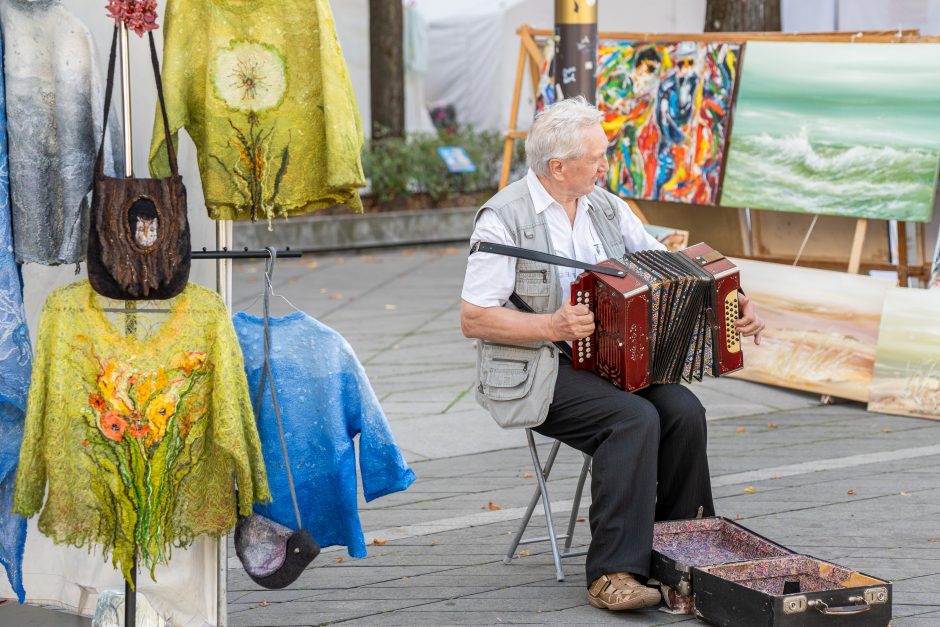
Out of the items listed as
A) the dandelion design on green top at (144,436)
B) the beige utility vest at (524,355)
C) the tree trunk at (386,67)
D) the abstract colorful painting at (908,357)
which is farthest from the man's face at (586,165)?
the tree trunk at (386,67)

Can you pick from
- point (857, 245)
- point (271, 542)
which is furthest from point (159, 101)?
point (857, 245)

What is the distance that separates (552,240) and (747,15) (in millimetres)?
5604

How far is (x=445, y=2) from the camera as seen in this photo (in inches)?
785

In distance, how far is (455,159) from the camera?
47.1 feet

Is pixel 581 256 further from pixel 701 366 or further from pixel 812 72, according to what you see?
pixel 812 72

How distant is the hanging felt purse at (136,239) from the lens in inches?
122

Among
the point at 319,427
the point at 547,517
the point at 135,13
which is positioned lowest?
the point at 547,517

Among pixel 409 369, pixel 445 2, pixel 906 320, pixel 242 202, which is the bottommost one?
pixel 409 369

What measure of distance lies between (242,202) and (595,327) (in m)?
1.19

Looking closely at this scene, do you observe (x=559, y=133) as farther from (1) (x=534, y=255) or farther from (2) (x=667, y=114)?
(2) (x=667, y=114)

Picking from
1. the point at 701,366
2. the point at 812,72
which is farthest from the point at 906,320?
the point at 701,366

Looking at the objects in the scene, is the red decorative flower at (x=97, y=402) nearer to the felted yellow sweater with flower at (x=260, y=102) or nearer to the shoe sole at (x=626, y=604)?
the felted yellow sweater with flower at (x=260, y=102)

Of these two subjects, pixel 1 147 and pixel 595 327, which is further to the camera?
pixel 595 327

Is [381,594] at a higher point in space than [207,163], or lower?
lower
